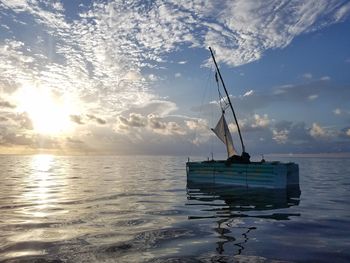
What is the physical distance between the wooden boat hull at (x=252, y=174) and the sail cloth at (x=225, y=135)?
313cm

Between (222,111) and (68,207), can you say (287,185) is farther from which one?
(68,207)

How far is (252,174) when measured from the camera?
1626 inches

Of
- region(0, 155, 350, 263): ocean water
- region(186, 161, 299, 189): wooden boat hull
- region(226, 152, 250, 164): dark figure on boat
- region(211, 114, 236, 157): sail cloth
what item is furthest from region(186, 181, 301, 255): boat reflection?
region(211, 114, 236, 157): sail cloth

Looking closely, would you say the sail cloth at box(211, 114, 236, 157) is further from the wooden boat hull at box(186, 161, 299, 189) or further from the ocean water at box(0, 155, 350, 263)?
the ocean water at box(0, 155, 350, 263)

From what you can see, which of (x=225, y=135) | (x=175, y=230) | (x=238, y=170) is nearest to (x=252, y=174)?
(x=238, y=170)

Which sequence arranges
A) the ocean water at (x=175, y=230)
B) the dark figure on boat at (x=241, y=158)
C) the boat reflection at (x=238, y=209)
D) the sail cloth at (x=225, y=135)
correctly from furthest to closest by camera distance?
the sail cloth at (x=225, y=135) < the dark figure on boat at (x=241, y=158) < the boat reflection at (x=238, y=209) < the ocean water at (x=175, y=230)

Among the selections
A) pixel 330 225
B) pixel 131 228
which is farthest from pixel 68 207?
pixel 330 225

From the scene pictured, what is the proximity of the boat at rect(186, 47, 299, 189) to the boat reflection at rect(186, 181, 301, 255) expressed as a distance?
1.03 meters

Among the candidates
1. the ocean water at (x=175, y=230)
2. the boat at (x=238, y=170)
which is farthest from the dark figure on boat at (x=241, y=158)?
the ocean water at (x=175, y=230)

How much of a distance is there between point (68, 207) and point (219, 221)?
1305cm

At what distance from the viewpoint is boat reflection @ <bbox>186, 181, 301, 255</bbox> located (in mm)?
17484

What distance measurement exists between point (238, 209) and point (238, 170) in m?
15.9

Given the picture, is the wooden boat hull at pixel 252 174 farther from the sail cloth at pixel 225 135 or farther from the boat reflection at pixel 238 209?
the sail cloth at pixel 225 135

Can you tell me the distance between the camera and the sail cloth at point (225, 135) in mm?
48125
